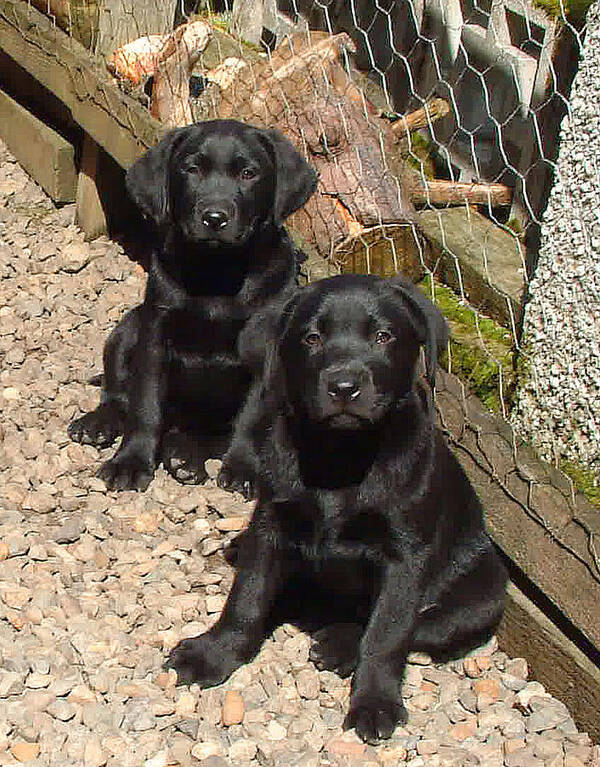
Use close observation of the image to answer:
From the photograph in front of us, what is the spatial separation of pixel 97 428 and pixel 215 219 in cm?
77

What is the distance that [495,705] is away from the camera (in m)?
2.71

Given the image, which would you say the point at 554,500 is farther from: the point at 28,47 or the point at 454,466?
the point at 28,47

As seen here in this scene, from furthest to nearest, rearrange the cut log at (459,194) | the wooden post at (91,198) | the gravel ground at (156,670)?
1. the wooden post at (91,198)
2. the cut log at (459,194)
3. the gravel ground at (156,670)

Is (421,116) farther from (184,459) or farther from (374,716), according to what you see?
(374,716)

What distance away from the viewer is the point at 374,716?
2547 millimetres

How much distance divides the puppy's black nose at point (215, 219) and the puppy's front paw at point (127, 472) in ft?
2.18

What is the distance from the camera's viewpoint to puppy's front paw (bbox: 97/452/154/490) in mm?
3375

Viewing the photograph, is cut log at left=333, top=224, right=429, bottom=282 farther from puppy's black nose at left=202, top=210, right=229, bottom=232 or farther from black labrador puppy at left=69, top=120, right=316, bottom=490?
puppy's black nose at left=202, top=210, right=229, bottom=232

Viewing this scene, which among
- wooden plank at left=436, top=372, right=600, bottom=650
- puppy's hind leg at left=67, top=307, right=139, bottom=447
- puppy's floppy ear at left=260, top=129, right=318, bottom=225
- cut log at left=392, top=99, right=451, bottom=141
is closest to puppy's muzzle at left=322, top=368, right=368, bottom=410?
wooden plank at left=436, top=372, right=600, bottom=650

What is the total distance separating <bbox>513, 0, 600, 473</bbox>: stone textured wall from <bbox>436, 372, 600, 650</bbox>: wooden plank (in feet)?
0.36

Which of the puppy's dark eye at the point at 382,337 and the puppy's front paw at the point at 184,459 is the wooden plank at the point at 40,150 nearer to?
the puppy's front paw at the point at 184,459

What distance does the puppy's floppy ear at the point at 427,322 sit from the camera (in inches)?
103

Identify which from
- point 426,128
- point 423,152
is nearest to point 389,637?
point 423,152

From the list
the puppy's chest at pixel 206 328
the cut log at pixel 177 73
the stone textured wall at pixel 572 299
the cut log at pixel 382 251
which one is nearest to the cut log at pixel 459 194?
the cut log at pixel 382 251
